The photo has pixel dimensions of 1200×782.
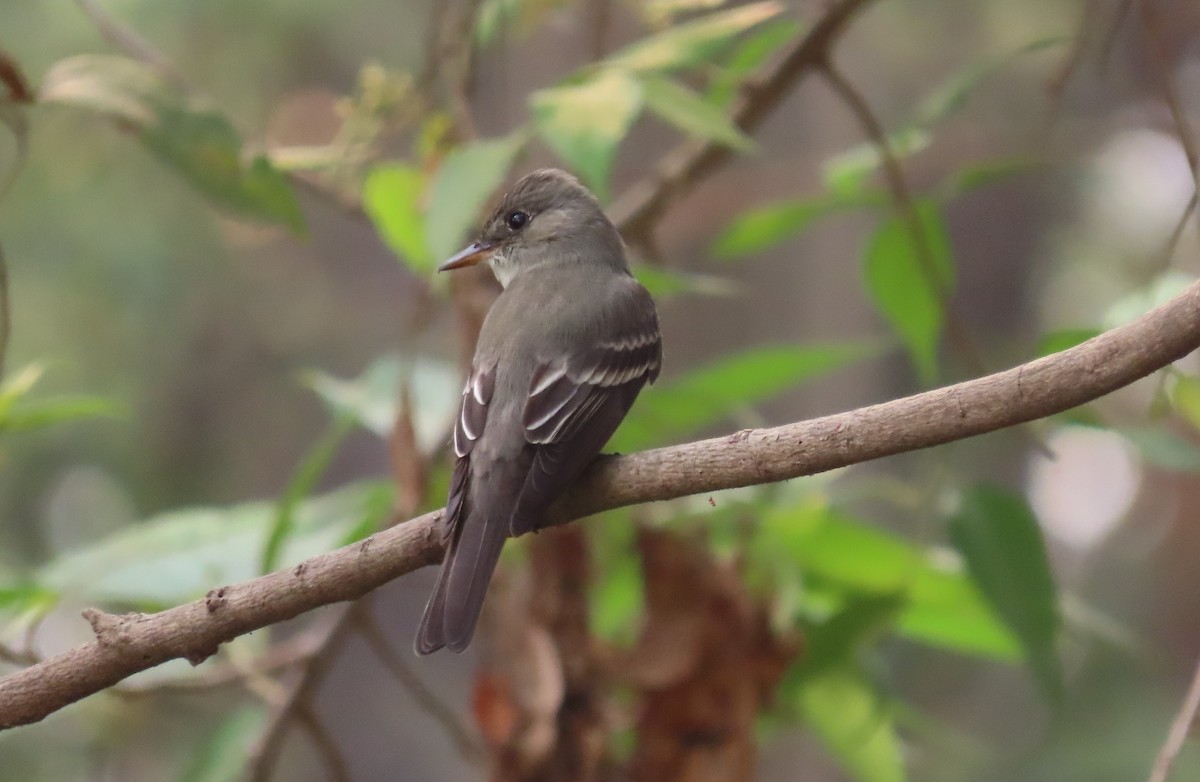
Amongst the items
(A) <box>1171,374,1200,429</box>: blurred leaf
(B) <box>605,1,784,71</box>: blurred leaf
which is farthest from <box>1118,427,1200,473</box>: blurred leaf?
(B) <box>605,1,784,71</box>: blurred leaf

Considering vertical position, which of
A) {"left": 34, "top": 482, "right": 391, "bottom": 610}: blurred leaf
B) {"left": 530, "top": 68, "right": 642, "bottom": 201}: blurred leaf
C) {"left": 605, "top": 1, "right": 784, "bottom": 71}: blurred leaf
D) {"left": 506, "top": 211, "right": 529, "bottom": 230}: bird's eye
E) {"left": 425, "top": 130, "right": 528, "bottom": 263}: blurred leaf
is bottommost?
{"left": 34, "top": 482, "right": 391, "bottom": 610}: blurred leaf

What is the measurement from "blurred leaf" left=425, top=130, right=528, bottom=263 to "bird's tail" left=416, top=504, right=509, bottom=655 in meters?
0.54

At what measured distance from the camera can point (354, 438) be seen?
27.6 ft

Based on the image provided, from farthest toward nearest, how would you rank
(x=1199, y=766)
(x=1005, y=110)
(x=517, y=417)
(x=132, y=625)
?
(x=1005, y=110)
(x=1199, y=766)
(x=517, y=417)
(x=132, y=625)

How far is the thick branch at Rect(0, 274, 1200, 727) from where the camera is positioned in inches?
68.5

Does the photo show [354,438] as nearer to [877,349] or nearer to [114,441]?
[114,441]

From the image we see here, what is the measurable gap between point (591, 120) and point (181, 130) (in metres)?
0.81

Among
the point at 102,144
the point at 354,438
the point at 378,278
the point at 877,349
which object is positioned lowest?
the point at 354,438

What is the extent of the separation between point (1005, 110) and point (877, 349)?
448cm

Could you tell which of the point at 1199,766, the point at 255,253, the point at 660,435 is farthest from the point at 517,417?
the point at 255,253

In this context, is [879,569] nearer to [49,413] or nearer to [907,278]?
[907,278]

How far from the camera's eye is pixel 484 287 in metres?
3.79

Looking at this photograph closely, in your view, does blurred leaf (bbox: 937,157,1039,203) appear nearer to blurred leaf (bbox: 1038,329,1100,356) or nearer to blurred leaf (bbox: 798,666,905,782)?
blurred leaf (bbox: 1038,329,1100,356)

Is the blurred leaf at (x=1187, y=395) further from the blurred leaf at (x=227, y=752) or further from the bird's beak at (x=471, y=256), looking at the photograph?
Result: the blurred leaf at (x=227, y=752)
